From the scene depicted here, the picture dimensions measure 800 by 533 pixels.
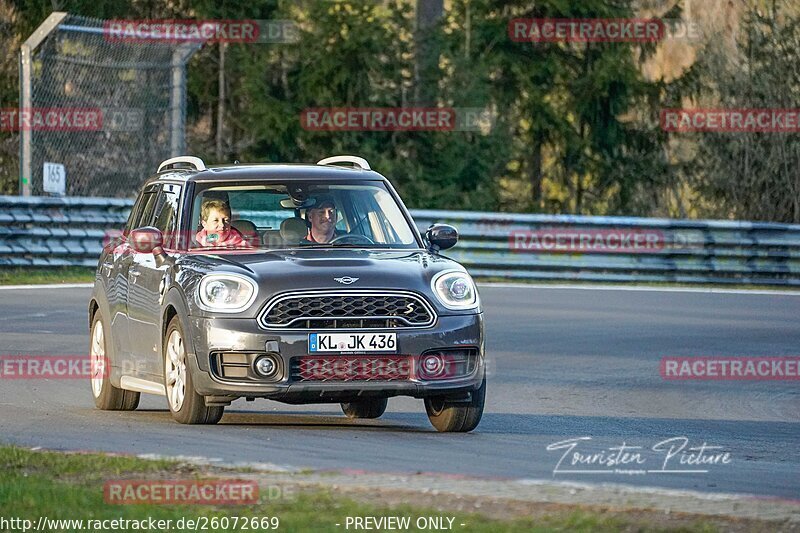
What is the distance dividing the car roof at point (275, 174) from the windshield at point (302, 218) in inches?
2.0

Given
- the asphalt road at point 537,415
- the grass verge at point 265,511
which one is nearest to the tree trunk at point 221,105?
the asphalt road at point 537,415

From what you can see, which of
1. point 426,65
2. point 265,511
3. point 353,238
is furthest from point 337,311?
point 426,65

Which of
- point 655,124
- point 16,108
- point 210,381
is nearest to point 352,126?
point 16,108

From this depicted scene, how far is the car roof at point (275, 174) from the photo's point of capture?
38.3 feet

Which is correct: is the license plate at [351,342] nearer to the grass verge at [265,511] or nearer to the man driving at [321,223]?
the man driving at [321,223]

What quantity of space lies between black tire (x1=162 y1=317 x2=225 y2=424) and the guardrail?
14970 mm

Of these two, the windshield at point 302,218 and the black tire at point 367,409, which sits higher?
the windshield at point 302,218

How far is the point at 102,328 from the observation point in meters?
12.5

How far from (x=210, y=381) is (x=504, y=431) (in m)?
1.90

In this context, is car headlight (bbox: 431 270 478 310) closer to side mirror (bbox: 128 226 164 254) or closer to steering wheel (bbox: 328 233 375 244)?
steering wheel (bbox: 328 233 375 244)

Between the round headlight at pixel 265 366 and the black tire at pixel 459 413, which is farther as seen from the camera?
the black tire at pixel 459 413

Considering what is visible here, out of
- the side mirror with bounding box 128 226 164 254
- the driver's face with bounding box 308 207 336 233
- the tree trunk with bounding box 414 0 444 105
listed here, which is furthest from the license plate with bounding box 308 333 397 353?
the tree trunk with bounding box 414 0 444 105

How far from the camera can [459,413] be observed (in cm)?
1087

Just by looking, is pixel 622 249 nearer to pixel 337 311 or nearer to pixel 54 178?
pixel 54 178
